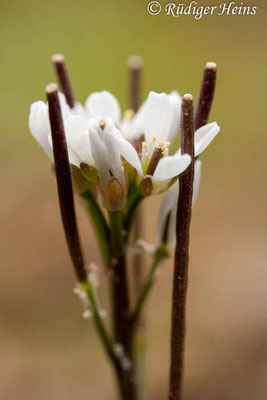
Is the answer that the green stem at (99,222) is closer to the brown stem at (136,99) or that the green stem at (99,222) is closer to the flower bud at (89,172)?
the flower bud at (89,172)

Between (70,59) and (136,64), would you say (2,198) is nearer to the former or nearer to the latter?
(70,59)

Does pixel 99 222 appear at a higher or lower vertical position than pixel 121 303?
higher

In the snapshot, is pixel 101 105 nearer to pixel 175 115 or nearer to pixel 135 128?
pixel 135 128

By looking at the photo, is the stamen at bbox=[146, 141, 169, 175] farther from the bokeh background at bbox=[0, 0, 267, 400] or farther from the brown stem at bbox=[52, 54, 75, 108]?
the bokeh background at bbox=[0, 0, 267, 400]
